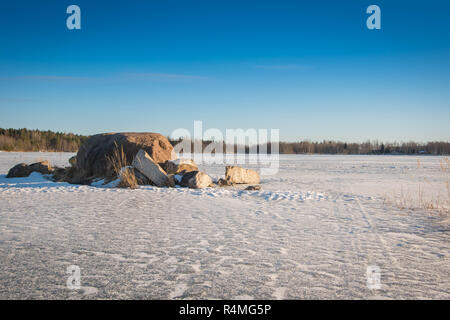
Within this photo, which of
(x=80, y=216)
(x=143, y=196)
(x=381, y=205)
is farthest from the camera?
(x=143, y=196)

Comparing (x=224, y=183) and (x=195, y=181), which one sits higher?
(x=195, y=181)

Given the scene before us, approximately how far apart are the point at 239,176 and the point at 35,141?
3702 centimetres

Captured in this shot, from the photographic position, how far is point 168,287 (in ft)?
7.49

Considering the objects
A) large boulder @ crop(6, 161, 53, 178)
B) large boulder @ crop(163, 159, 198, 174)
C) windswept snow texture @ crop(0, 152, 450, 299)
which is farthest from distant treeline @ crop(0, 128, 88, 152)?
windswept snow texture @ crop(0, 152, 450, 299)

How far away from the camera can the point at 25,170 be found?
990cm

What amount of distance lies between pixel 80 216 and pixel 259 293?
3.52m

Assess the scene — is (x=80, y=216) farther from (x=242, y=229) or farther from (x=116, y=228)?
(x=242, y=229)

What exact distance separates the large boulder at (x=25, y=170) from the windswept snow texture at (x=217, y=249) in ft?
13.7

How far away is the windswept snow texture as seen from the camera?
228 cm

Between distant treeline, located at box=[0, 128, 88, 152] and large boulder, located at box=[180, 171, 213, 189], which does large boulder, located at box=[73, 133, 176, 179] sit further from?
distant treeline, located at box=[0, 128, 88, 152]

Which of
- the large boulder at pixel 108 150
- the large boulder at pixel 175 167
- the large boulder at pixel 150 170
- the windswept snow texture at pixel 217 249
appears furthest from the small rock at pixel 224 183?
the windswept snow texture at pixel 217 249

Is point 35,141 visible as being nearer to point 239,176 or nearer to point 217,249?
point 239,176

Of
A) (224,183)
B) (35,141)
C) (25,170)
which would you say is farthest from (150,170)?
(35,141)
